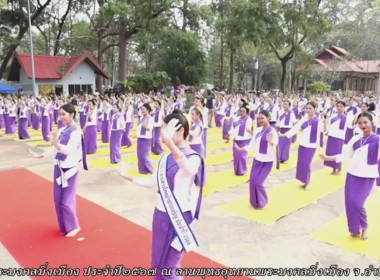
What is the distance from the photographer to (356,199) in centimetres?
493

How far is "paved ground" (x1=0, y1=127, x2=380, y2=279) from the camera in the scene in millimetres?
4582

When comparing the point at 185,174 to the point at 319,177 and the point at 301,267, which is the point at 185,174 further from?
the point at 319,177

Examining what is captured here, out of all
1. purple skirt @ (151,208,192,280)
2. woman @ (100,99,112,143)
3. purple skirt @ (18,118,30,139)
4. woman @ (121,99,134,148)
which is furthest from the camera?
purple skirt @ (18,118,30,139)

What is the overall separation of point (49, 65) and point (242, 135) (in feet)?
68.8

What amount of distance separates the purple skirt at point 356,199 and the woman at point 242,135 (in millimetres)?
3162

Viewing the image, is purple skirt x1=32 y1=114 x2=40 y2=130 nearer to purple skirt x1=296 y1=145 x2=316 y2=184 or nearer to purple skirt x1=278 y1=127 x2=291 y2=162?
purple skirt x1=278 y1=127 x2=291 y2=162

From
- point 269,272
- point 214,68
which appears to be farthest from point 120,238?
point 214,68

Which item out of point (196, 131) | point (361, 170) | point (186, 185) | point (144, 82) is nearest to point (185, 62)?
point (144, 82)

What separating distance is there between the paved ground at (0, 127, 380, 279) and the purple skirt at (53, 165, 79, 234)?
2.52 feet

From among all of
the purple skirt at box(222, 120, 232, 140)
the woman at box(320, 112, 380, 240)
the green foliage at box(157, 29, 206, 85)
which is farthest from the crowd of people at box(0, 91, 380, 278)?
the green foliage at box(157, 29, 206, 85)

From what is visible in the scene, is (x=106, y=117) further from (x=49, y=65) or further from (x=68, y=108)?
(x=49, y=65)

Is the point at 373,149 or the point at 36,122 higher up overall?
the point at 373,149

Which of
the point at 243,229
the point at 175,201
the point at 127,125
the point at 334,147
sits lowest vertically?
the point at 243,229

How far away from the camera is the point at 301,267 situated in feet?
14.4
